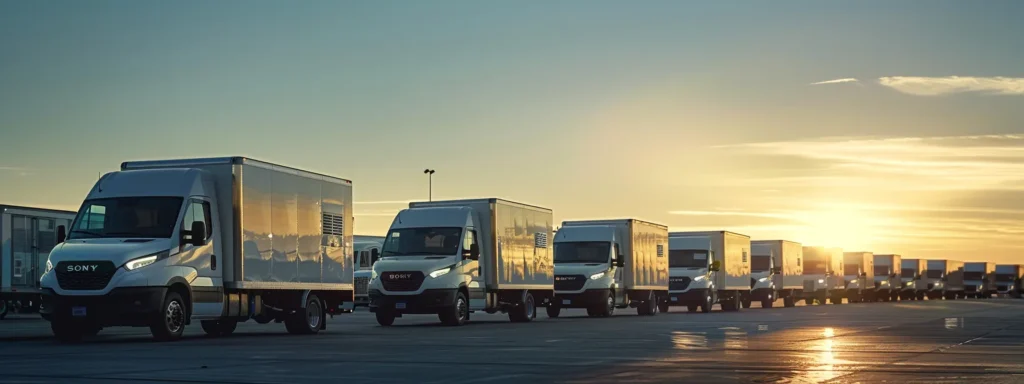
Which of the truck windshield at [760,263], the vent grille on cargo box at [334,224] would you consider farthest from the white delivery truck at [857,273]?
the vent grille on cargo box at [334,224]

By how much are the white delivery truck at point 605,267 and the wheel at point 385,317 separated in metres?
9.14

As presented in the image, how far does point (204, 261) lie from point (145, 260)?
5.05 feet

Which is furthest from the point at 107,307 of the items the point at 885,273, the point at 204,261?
the point at 885,273

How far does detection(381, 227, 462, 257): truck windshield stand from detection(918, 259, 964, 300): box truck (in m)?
71.5

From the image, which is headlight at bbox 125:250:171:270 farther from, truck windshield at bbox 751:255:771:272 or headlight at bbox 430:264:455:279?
truck windshield at bbox 751:255:771:272

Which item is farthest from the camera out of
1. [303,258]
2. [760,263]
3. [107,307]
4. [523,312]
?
[760,263]

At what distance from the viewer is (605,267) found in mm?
43625

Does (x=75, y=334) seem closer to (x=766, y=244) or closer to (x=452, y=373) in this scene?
(x=452, y=373)

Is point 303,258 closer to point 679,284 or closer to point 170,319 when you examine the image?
point 170,319

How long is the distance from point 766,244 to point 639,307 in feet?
64.7

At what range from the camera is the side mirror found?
2434cm

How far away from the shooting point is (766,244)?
64.9 meters

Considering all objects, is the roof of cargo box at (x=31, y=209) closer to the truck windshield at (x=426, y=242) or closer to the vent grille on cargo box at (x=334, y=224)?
the truck windshield at (x=426, y=242)

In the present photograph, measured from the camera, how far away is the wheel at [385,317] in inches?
1335
